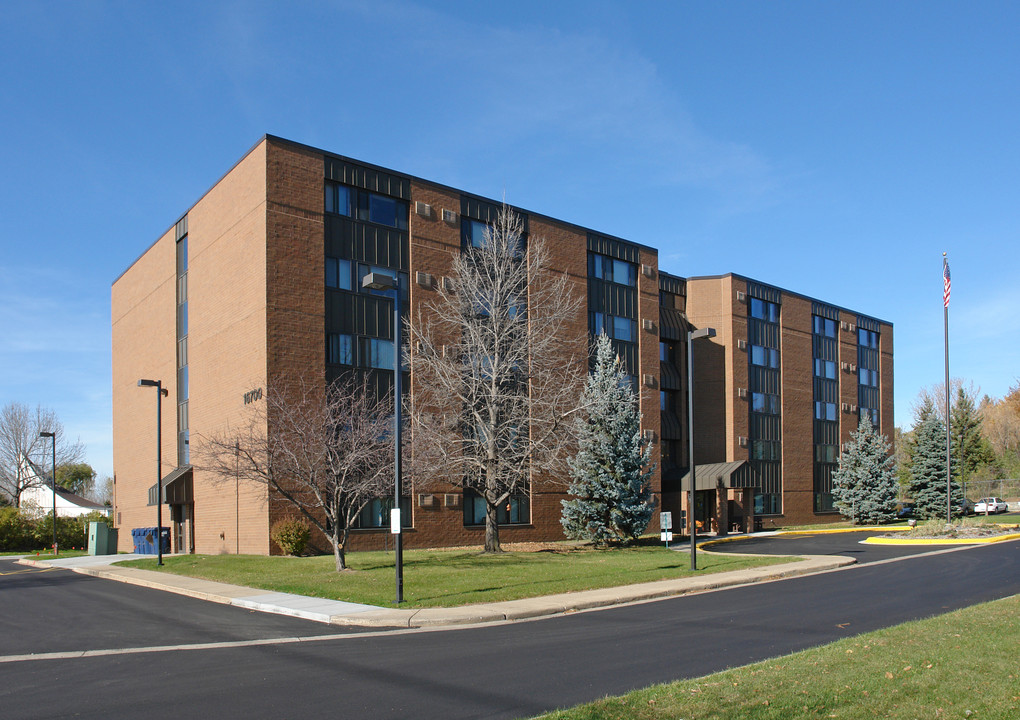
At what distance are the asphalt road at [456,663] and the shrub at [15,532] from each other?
133 feet

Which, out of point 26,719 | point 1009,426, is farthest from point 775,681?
point 1009,426

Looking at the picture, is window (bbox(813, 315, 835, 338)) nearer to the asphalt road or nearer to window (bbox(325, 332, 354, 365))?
window (bbox(325, 332, 354, 365))

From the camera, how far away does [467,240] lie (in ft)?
122

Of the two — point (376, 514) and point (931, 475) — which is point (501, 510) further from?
point (931, 475)

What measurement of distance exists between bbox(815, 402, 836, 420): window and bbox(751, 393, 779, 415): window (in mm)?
5585

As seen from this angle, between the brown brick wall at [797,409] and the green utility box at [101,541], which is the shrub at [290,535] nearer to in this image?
the green utility box at [101,541]

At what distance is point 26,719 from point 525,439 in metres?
22.9

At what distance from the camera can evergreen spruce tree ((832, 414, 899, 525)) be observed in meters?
55.1

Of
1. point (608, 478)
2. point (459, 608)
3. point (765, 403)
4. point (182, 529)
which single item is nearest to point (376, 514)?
point (608, 478)

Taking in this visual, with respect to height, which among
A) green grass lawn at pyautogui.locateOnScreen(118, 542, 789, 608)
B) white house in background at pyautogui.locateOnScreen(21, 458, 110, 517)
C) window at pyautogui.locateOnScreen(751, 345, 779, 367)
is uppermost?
window at pyautogui.locateOnScreen(751, 345, 779, 367)

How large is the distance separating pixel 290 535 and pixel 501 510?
1114cm

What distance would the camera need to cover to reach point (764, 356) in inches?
2101

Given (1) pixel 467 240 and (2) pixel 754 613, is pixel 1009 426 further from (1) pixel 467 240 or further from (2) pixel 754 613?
(2) pixel 754 613

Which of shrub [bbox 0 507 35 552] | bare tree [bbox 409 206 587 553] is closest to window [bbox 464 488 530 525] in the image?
bare tree [bbox 409 206 587 553]
